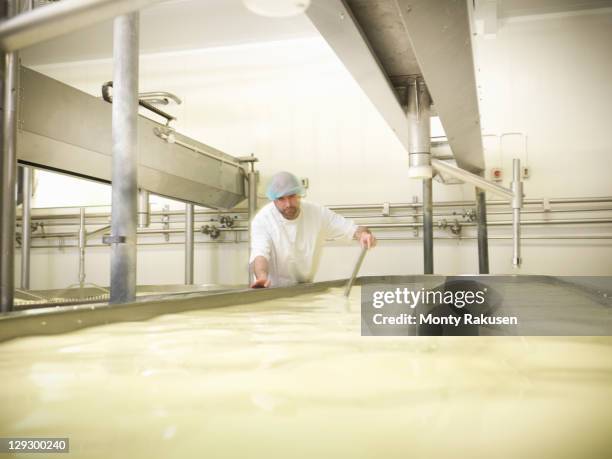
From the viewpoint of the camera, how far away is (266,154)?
173 inches

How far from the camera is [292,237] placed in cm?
286

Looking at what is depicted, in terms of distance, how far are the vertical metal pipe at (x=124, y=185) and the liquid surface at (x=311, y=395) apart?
0.59m

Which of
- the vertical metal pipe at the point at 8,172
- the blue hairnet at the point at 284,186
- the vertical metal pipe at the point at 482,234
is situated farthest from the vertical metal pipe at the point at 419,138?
the vertical metal pipe at the point at 482,234

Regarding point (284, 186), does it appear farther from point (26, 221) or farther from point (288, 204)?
point (26, 221)

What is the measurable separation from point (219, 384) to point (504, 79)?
12.7ft

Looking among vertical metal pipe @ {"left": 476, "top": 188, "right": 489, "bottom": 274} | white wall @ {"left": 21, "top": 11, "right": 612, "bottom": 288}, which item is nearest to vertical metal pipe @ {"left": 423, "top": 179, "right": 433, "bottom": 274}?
vertical metal pipe @ {"left": 476, "top": 188, "right": 489, "bottom": 274}

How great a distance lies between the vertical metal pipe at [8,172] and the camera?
1.31 metres

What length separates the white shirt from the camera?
9.22 feet

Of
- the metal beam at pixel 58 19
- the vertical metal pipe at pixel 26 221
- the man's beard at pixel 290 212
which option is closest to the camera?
the metal beam at pixel 58 19

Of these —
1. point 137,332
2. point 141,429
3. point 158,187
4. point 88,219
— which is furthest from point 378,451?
point 88,219

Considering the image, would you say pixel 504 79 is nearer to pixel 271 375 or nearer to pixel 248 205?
pixel 248 205

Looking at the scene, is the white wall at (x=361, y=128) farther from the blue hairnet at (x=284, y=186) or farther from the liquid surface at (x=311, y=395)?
the liquid surface at (x=311, y=395)

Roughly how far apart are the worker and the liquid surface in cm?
160

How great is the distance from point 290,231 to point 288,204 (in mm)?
163
